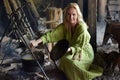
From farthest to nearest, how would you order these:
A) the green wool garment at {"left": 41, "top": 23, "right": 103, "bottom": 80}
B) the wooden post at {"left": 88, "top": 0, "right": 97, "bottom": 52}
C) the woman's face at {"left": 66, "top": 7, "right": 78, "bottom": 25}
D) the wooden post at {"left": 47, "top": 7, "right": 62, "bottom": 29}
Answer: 1. the wooden post at {"left": 47, "top": 7, "right": 62, "bottom": 29}
2. the wooden post at {"left": 88, "top": 0, "right": 97, "bottom": 52}
3. the woman's face at {"left": 66, "top": 7, "right": 78, "bottom": 25}
4. the green wool garment at {"left": 41, "top": 23, "right": 103, "bottom": 80}

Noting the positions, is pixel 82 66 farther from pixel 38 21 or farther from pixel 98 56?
pixel 38 21

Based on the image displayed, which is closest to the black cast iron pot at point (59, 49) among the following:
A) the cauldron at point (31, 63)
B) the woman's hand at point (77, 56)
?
the cauldron at point (31, 63)

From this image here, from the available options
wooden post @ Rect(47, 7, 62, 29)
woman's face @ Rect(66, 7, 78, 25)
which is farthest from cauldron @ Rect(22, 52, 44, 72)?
wooden post @ Rect(47, 7, 62, 29)

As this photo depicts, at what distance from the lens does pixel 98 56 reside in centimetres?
493

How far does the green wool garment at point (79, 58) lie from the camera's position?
161 inches

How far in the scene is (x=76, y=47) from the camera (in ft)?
13.5

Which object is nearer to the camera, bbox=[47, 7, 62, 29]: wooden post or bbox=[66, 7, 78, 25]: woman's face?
bbox=[66, 7, 78, 25]: woman's face

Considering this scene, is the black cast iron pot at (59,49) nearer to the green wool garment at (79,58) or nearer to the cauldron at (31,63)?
the green wool garment at (79,58)

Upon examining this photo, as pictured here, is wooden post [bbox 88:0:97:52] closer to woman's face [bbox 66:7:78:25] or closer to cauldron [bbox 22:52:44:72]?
woman's face [bbox 66:7:78:25]

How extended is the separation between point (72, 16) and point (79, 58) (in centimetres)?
62

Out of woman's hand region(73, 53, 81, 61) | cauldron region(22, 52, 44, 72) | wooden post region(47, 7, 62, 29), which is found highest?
wooden post region(47, 7, 62, 29)

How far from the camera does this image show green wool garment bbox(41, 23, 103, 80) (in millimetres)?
4090

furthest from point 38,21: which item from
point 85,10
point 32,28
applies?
point 85,10

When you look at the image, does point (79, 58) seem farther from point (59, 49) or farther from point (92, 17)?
point (92, 17)
